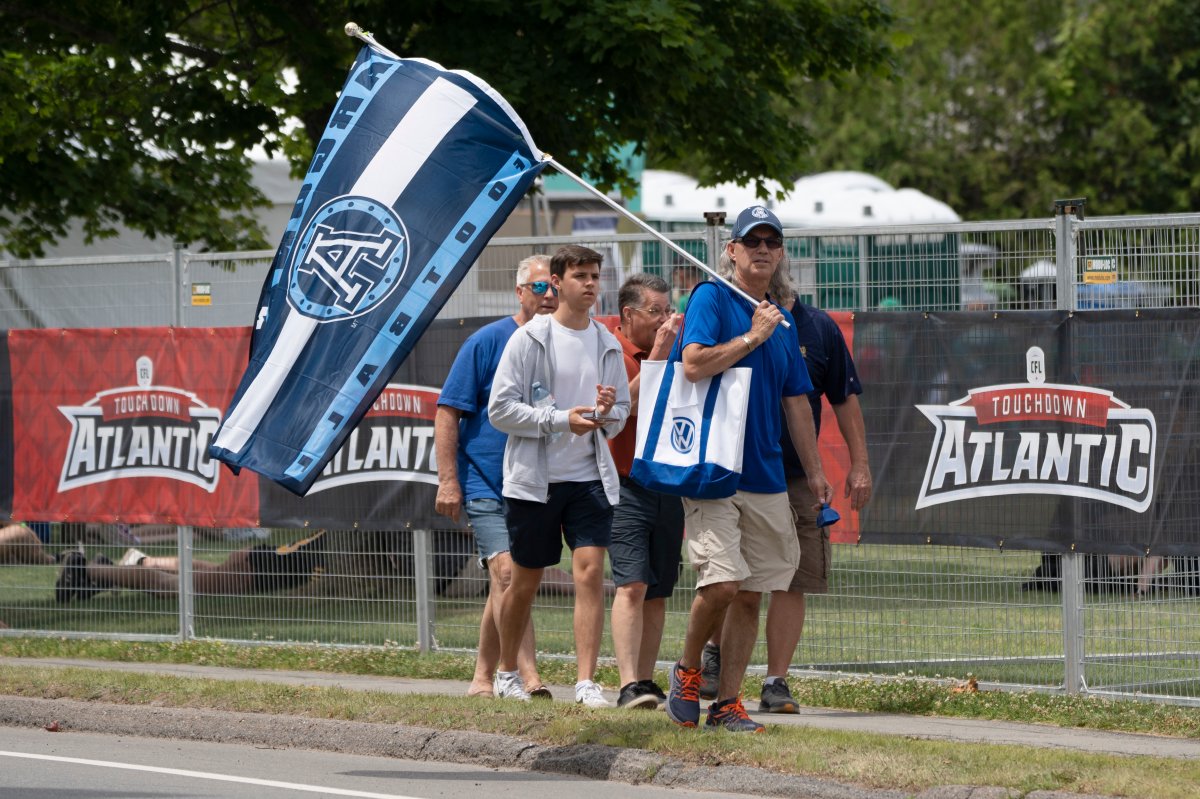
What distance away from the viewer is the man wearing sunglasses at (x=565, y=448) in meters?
7.99

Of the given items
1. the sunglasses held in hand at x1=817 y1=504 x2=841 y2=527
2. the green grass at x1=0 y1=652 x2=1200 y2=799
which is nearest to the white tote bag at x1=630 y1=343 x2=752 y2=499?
the sunglasses held in hand at x1=817 y1=504 x2=841 y2=527

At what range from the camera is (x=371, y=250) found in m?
7.45

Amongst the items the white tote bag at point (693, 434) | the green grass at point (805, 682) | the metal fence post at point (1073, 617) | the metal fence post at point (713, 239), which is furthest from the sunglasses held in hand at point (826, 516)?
the metal fence post at point (713, 239)

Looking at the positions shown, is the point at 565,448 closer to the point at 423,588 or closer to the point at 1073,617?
the point at 1073,617

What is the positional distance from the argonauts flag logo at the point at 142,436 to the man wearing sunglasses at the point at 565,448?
3.74 m

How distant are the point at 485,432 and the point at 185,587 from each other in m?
3.90

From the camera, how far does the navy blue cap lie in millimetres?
7305

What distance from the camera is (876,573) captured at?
9.46 metres

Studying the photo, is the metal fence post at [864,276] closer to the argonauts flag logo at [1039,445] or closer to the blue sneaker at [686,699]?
the argonauts flag logo at [1039,445]

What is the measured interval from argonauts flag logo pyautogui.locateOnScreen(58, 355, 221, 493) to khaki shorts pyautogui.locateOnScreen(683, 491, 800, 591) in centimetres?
484

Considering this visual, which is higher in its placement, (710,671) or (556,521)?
(556,521)

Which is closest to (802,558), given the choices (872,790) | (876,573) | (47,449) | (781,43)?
(876,573)

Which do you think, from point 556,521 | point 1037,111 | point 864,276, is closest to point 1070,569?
point 864,276

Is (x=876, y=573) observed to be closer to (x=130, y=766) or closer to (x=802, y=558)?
(x=802, y=558)
